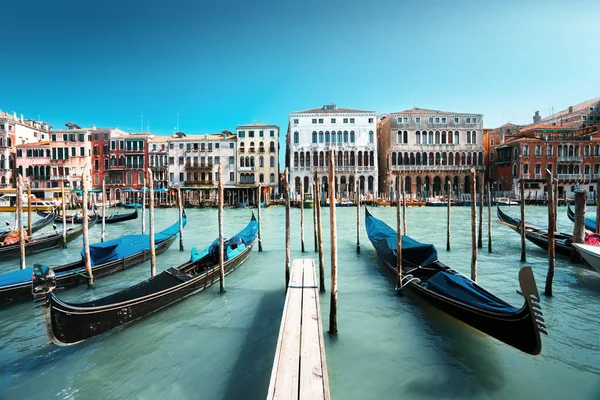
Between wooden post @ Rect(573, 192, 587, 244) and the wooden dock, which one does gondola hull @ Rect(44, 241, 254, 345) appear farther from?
wooden post @ Rect(573, 192, 587, 244)

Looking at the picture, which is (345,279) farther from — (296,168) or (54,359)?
(296,168)

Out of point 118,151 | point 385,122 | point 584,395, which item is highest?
point 385,122

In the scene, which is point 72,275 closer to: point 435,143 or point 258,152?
point 258,152

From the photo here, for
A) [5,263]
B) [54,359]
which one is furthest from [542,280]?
[5,263]

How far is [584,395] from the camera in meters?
2.92

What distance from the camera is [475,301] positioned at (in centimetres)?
361

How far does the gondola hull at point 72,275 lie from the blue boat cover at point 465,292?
5645 mm

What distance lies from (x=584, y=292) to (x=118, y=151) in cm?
3104

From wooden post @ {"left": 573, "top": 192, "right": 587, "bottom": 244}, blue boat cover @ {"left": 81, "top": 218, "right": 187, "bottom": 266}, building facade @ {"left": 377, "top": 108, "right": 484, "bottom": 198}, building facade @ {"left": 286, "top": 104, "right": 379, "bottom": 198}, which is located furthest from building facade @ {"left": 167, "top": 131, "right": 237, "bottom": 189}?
wooden post @ {"left": 573, "top": 192, "right": 587, "bottom": 244}

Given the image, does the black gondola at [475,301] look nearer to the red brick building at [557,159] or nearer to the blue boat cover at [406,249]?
the blue boat cover at [406,249]

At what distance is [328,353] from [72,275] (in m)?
4.61

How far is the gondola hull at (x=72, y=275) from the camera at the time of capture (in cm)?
480

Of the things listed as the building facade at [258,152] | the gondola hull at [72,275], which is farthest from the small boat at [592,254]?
the building facade at [258,152]

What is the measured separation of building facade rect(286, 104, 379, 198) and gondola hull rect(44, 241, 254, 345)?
22.8 m
